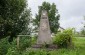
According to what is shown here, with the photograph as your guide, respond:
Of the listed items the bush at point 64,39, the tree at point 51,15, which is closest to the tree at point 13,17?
the bush at point 64,39

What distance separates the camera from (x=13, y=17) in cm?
2883

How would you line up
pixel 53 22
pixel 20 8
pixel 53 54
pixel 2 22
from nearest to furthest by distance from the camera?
pixel 53 54, pixel 2 22, pixel 20 8, pixel 53 22

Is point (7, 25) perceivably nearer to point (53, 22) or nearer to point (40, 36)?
point (40, 36)

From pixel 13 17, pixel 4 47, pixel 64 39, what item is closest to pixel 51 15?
pixel 13 17

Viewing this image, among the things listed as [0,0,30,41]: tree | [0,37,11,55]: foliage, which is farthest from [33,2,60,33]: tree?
[0,37,11,55]: foliage

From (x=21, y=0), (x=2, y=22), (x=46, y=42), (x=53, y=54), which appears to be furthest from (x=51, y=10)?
(x=53, y=54)

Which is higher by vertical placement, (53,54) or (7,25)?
(7,25)

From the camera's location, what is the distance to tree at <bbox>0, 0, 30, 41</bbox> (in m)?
28.1

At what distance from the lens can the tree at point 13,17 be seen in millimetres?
28094

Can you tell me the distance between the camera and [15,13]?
1147 inches

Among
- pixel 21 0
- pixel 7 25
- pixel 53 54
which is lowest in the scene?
pixel 53 54

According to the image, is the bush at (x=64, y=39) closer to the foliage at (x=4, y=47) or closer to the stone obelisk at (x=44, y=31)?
the stone obelisk at (x=44, y=31)

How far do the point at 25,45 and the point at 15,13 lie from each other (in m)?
8.15

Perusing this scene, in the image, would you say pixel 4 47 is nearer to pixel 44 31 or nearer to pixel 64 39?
pixel 44 31
